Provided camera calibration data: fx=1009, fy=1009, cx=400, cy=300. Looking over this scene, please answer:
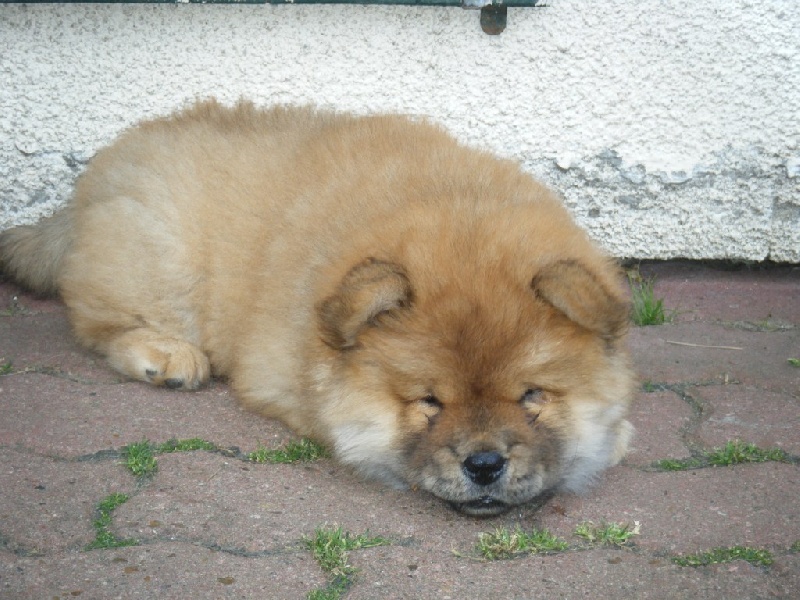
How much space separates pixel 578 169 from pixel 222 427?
198 centimetres

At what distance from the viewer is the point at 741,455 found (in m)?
2.88

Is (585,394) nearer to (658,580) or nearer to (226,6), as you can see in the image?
(658,580)

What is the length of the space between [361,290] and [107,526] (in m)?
0.84

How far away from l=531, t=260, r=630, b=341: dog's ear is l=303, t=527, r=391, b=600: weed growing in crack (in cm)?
72

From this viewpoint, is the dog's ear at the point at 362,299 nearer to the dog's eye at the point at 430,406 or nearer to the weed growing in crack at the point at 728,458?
the dog's eye at the point at 430,406

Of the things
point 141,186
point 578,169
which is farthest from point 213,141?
point 578,169

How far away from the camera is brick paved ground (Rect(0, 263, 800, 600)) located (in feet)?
7.38

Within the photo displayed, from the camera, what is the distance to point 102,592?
216 centimetres

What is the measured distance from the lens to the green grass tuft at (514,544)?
94.1 inches

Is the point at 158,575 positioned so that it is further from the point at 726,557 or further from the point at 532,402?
the point at 726,557

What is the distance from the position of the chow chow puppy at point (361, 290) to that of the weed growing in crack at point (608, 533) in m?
0.15

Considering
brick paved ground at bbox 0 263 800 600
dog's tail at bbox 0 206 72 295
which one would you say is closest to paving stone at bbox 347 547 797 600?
brick paved ground at bbox 0 263 800 600

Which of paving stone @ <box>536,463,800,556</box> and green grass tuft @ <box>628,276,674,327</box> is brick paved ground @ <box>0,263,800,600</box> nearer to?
paving stone @ <box>536,463,800,556</box>

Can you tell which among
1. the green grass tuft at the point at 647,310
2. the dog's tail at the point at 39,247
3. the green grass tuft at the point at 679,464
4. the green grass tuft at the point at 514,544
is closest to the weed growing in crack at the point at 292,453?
the green grass tuft at the point at 514,544
